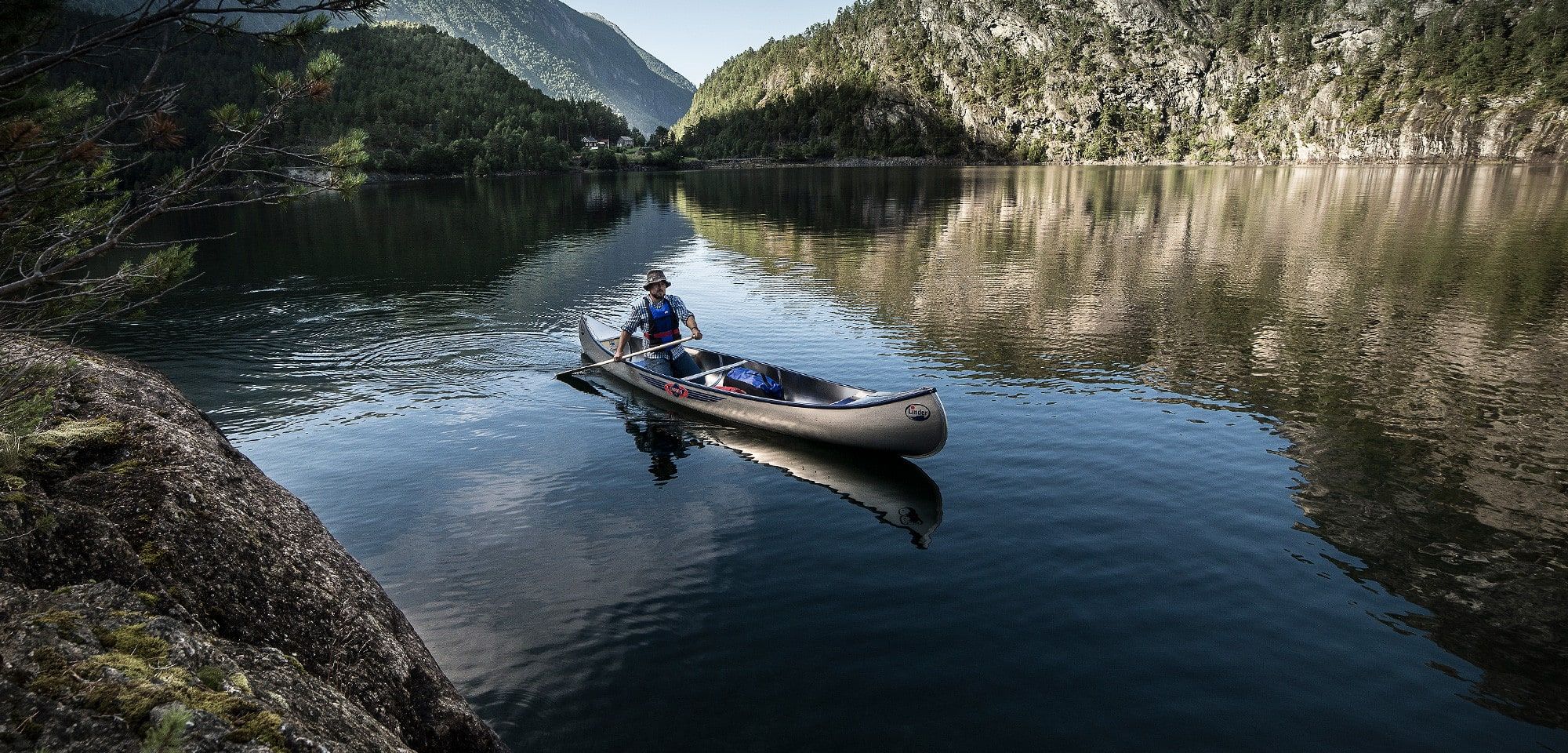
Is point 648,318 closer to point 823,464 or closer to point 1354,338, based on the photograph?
point 823,464

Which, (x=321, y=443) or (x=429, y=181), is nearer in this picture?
(x=321, y=443)

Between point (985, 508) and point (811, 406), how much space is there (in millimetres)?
4464

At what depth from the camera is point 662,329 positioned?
22.5m

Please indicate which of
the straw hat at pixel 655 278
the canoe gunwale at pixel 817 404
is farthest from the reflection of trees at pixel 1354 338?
the straw hat at pixel 655 278

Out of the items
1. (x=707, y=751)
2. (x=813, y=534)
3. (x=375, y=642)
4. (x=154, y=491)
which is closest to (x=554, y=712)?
(x=707, y=751)

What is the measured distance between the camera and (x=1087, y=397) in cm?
2130

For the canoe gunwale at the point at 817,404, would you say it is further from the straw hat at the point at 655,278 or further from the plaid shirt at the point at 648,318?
the straw hat at the point at 655,278

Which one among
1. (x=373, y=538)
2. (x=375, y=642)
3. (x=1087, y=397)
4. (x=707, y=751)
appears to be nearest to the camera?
(x=375, y=642)

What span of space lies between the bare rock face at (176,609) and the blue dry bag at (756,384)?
37.6ft

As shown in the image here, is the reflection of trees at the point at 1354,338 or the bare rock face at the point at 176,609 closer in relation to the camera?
the bare rock face at the point at 176,609

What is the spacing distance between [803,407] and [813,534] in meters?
4.11

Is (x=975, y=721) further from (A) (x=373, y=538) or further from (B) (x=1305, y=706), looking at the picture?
(A) (x=373, y=538)

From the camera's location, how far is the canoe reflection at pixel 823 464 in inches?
600

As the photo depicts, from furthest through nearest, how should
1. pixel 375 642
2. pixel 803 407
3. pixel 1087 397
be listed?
pixel 1087 397, pixel 803 407, pixel 375 642
